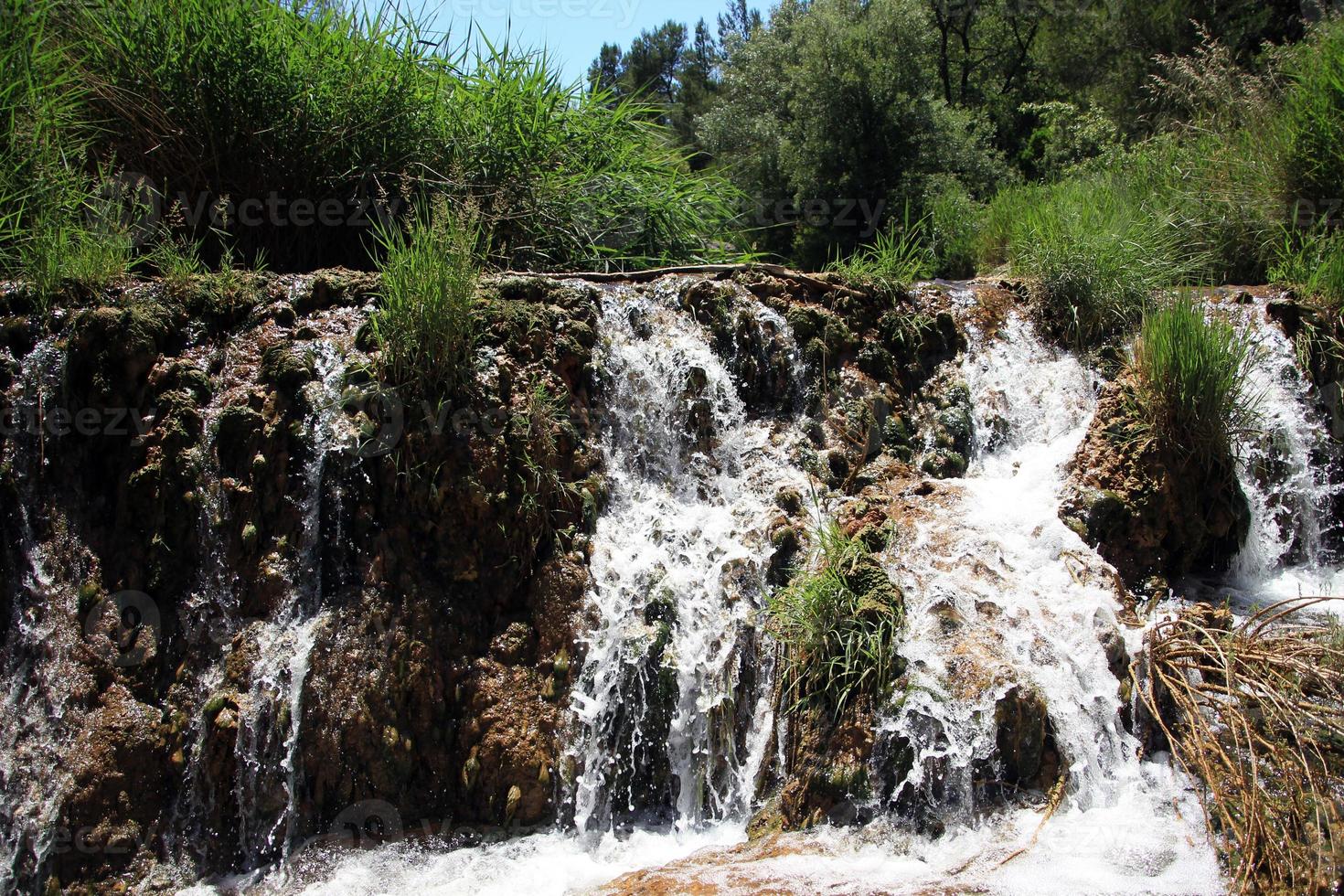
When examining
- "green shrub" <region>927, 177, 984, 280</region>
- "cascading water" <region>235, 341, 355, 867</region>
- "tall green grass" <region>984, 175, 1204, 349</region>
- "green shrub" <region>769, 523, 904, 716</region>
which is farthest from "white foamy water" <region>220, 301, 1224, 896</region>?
"green shrub" <region>927, 177, 984, 280</region>

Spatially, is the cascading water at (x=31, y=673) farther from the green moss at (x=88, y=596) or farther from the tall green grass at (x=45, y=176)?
the tall green grass at (x=45, y=176)

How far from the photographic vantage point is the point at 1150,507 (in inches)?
185

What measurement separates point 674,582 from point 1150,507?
87.8 inches

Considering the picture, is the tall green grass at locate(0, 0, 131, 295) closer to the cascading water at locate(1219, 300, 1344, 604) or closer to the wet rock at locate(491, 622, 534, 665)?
the wet rock at locate(491, 622, 534, 665)

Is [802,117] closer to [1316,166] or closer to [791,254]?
[791,254]

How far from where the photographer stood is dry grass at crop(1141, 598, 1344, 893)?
9.65 ft

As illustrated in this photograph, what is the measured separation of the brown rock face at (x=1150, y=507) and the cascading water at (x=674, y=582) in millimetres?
1348

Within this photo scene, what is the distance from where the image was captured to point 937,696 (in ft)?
11.7

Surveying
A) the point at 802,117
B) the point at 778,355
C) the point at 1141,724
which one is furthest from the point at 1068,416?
the point at 802,117

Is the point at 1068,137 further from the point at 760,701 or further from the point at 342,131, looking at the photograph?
the point at 760,701

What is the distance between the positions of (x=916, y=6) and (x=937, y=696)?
439 inches

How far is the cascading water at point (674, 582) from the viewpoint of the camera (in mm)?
3891

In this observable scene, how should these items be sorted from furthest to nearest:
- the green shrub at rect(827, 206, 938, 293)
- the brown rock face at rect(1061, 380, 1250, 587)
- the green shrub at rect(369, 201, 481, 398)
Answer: the green shrub at rect(827, 206, 938, 293), the brown rock face at rect(1061, 380, 1250, 587), the green shrub at rect(369, 201, 481, 398)

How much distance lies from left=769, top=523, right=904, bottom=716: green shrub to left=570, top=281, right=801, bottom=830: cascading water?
0.19 m
